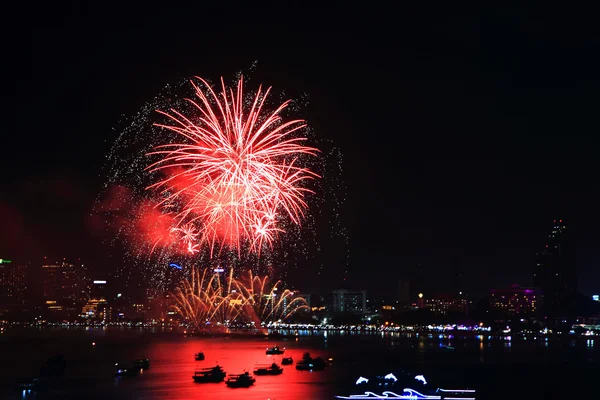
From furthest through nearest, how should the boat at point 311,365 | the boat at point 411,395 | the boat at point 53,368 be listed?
the boat at point 311,365
the boat at point 53,368
the boat at point 411,395

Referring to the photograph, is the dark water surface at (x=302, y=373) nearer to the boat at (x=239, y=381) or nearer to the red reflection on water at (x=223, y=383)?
the red reflection on water at (x=223, y=383)

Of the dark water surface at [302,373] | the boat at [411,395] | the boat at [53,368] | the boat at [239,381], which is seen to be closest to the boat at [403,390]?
the boat at [411,395]

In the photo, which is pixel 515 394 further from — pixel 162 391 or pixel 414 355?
pixel 414 355

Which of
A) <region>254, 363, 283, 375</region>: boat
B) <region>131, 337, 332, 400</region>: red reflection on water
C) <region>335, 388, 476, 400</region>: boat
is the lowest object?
<region>131, 337, 332, 400</region>: red reflection on water

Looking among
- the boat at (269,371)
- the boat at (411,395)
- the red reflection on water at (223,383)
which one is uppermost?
the boat at (411,395)

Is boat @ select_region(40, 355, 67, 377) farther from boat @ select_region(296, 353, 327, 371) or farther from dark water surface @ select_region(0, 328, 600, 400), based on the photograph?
boat @ select_region(296, 353, 327, 371)

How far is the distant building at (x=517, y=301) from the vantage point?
19057 cm

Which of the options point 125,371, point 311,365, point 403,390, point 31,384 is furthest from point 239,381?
point 311,365

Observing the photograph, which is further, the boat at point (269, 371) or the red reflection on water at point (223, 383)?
the boat at point (269, 371)

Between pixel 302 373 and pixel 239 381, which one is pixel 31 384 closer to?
pixel 239 381

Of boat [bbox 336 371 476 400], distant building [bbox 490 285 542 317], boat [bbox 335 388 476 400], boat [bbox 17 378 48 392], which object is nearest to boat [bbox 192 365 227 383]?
boat [bbox 336 371 476 400]

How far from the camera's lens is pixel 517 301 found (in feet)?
634

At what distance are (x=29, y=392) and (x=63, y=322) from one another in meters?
165

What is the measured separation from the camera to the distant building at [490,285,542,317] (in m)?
191
